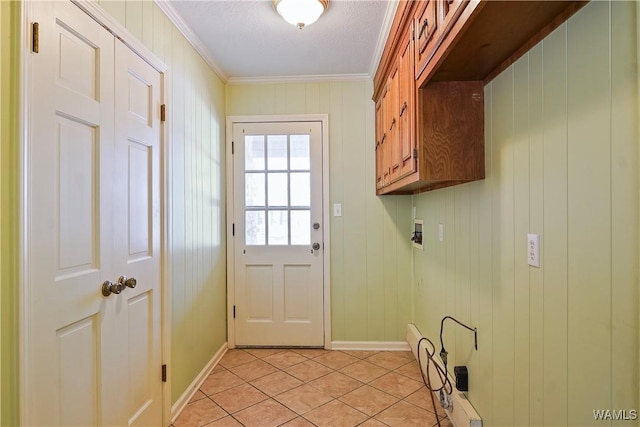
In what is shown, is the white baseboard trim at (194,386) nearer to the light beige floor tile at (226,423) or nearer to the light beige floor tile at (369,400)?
the light beige floor tile at (226,423)

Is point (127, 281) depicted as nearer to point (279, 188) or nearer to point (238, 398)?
point (238, 398)

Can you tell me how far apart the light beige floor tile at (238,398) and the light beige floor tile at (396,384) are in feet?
2.62

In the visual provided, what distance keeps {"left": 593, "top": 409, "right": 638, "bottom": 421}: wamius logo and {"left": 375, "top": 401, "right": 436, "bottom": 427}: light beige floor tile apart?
46.5 inches

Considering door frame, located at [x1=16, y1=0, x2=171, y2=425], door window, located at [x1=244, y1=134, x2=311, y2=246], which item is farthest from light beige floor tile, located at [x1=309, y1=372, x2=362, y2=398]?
door window, located at [x1=244, y1=134, x2=311, y2=246]

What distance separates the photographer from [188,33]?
6.83 feet

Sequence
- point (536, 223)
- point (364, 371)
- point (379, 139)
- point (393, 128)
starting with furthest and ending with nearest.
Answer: point (379, 139), point (364, 371), point (393, 128), point (536, 223)

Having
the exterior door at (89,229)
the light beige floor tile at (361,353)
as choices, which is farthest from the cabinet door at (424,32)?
the light beige floor tile at (361,353)

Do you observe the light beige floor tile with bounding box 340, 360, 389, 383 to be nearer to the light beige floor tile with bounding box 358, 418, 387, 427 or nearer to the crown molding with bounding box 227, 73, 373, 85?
the light beige floor tile with bounding box 358, 418, 387, 427

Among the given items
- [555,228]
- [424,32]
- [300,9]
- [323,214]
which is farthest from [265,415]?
[300,9]

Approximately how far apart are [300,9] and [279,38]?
46 cm

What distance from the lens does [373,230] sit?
2850mm

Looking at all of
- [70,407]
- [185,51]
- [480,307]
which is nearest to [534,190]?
[480,307]

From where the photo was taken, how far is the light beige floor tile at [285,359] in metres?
2.56

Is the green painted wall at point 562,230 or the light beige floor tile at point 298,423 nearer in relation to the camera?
the green painted wall at point 562,230
